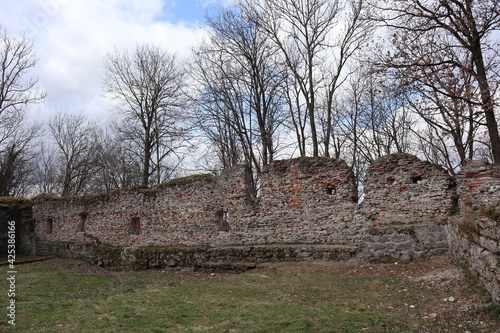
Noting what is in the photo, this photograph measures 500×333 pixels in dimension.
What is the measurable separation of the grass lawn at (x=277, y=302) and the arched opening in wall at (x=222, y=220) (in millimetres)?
3045

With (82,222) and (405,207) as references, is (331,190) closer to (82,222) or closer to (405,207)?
(405,207)

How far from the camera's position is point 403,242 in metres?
8.84

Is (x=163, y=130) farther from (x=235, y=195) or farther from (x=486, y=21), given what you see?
(x=486, y=21)

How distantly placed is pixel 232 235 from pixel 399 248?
572cm

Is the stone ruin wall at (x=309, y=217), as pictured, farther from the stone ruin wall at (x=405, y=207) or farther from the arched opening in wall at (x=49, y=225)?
the arched opening in wall at (x=49, y=225)

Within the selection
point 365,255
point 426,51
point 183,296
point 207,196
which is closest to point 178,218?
point 207,196

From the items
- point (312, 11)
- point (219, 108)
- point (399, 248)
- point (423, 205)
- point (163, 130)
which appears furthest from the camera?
point (163, 130)

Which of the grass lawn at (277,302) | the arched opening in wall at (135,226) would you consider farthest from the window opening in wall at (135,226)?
the grass lawn at (277,302)

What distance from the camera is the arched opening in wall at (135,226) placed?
15.1 m

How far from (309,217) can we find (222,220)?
3.59 metres

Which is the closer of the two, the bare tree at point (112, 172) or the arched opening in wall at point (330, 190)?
the arched opening in wall at point (330, 190)

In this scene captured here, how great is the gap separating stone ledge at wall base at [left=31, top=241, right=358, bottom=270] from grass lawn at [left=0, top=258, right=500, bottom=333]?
0.41 metres

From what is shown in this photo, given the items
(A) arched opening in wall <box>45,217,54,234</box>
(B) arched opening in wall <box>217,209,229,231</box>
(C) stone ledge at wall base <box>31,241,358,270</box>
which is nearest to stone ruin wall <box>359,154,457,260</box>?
(C) stone ledge at wall base <box>31,241,358,270</box>

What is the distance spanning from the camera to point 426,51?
1004cm
